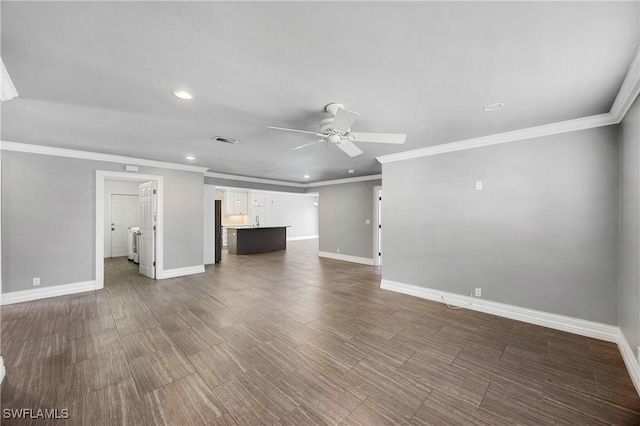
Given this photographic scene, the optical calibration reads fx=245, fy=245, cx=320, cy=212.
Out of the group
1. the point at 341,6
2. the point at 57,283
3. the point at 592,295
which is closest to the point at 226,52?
the point at 341,6

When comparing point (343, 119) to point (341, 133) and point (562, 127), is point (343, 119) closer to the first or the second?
point (341, 133)

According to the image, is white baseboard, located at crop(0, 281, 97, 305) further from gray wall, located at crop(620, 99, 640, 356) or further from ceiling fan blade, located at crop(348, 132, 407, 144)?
gray wall, located at crop(620, 99, 640, 356)

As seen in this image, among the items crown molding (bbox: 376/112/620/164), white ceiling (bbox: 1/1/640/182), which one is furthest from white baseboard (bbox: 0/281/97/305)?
crown molding (bbox: 376/112/620/164)

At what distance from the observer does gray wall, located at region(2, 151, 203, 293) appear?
3.90m

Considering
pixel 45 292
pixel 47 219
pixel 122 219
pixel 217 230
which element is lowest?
pixel 45 292

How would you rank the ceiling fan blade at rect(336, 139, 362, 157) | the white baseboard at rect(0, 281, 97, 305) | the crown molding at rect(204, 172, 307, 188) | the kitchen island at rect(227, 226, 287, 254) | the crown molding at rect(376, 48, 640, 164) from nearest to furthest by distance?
1. the crown molding at rect(376, 48, 640, 164)
2. the ceiling fan blade at rect(336, 139, 362, 157)
3. the white baseboard at rect(0, 281, 97, 305)
4. the crown molding at rect(204, 172, 307, 188)
5. the kitchen island at rect(227, 226, 287, 254)

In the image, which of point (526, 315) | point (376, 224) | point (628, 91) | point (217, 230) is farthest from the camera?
point (217, 230)

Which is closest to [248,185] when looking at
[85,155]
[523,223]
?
[85,155]

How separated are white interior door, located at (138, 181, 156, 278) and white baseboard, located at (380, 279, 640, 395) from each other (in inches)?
215

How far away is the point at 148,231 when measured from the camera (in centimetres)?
554

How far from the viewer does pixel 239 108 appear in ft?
8.43

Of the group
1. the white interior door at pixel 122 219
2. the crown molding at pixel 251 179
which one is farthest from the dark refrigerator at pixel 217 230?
the white interior door at pixel 122 219

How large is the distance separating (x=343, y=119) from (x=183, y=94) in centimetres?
150

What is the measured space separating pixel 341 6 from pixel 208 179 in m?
6.54
